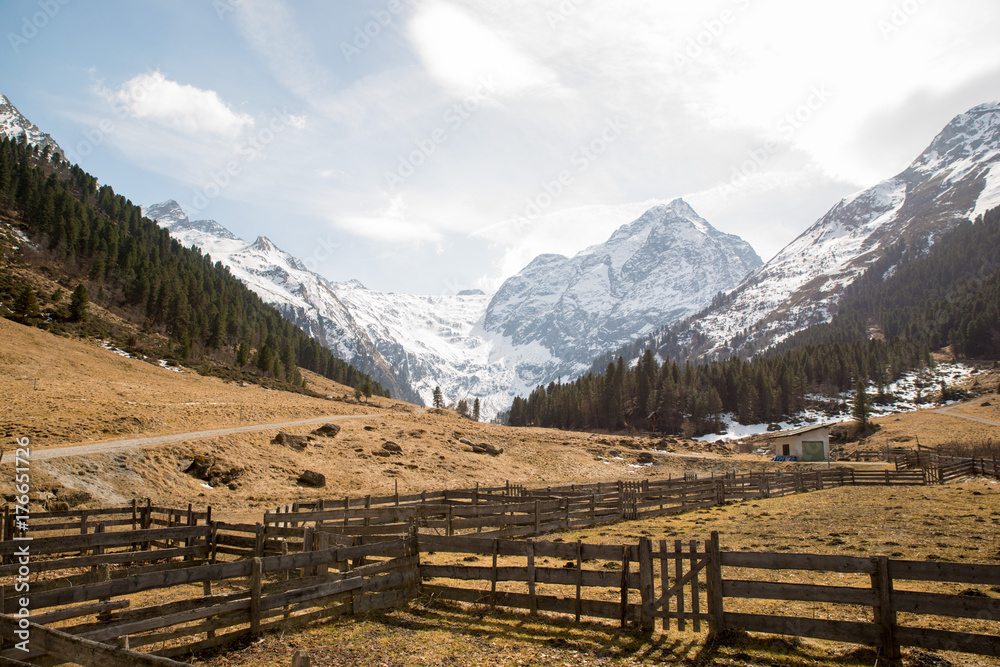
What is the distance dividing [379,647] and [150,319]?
12398 centimetres

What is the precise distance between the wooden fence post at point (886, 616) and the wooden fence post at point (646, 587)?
3.48 meters

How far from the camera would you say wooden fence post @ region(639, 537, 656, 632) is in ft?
32.3

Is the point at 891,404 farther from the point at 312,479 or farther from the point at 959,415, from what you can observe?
the point at 312,479

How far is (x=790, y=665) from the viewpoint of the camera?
8227 millimetres

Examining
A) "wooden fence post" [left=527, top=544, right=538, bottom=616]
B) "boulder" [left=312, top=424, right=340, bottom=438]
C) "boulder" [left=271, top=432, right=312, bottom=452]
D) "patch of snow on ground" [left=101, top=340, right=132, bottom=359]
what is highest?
"patch of snow on ground" [left=101, top=340, right=132, bottom=359]

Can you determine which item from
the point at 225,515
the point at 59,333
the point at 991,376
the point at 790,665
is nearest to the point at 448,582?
the point at 790,665

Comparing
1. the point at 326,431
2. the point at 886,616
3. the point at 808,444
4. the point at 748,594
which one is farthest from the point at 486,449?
the point at 886,616

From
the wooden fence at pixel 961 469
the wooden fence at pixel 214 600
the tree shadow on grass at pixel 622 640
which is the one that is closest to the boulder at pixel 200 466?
the wooden fence at pixel 214 600

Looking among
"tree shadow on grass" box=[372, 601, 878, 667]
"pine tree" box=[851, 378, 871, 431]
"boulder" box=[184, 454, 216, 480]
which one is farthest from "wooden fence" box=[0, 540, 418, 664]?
"pine tree" box=[851, 378, 871, 431]

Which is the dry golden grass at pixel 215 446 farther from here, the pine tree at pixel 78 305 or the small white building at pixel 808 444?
the pine tree at pixel 78 305

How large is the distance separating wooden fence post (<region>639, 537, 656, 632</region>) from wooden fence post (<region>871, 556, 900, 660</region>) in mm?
3476

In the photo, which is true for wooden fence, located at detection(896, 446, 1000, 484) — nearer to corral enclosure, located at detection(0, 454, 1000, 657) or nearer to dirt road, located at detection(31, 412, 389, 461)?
corral enclosure, located at detection(0, 454, 1000, 657)

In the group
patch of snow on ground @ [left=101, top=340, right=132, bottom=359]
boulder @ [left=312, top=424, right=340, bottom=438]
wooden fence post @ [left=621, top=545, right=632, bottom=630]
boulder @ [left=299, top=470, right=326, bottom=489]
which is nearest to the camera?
wooden fence post @ [left=621, top=545, right=632, bottom=630]

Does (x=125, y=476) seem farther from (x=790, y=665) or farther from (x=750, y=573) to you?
(x=790, y=665)
